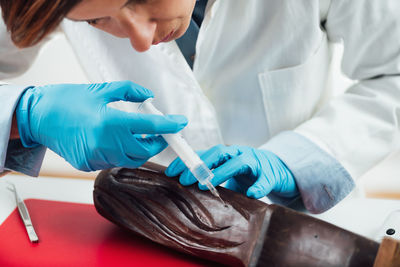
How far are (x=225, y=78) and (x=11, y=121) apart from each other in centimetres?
55

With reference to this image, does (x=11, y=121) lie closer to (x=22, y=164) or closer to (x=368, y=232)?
(x=22, y=164)

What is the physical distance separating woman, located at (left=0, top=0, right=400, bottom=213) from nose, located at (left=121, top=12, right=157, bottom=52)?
119 millimetres

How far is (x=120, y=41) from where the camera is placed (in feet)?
4.35

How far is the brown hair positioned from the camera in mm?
737

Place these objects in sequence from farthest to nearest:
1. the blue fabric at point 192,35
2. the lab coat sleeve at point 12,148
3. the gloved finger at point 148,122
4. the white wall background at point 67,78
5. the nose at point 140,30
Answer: the white wall background at point 67,78
the blue fabric at point 192,35
the lab coat sleeve at point 12,148
the gloved finger at point 148,122
the nose at point 140,30

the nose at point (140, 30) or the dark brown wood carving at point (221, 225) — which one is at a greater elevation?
the nose at point (140, 30)

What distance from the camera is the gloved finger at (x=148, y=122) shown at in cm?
97

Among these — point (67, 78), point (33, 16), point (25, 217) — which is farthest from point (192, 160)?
point (67, 78)

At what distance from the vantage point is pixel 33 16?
0.75m

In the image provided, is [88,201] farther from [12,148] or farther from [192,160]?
[192,160]

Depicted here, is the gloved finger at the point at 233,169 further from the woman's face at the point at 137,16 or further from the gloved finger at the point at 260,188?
the woman's face at the point at 137,16

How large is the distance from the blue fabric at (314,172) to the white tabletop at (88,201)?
13cm

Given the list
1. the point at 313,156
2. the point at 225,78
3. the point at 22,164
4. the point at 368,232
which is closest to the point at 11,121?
the point at 22,164

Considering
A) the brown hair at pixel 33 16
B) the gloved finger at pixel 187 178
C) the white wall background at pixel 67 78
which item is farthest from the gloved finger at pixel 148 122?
the white wall background at pixel 67 78
